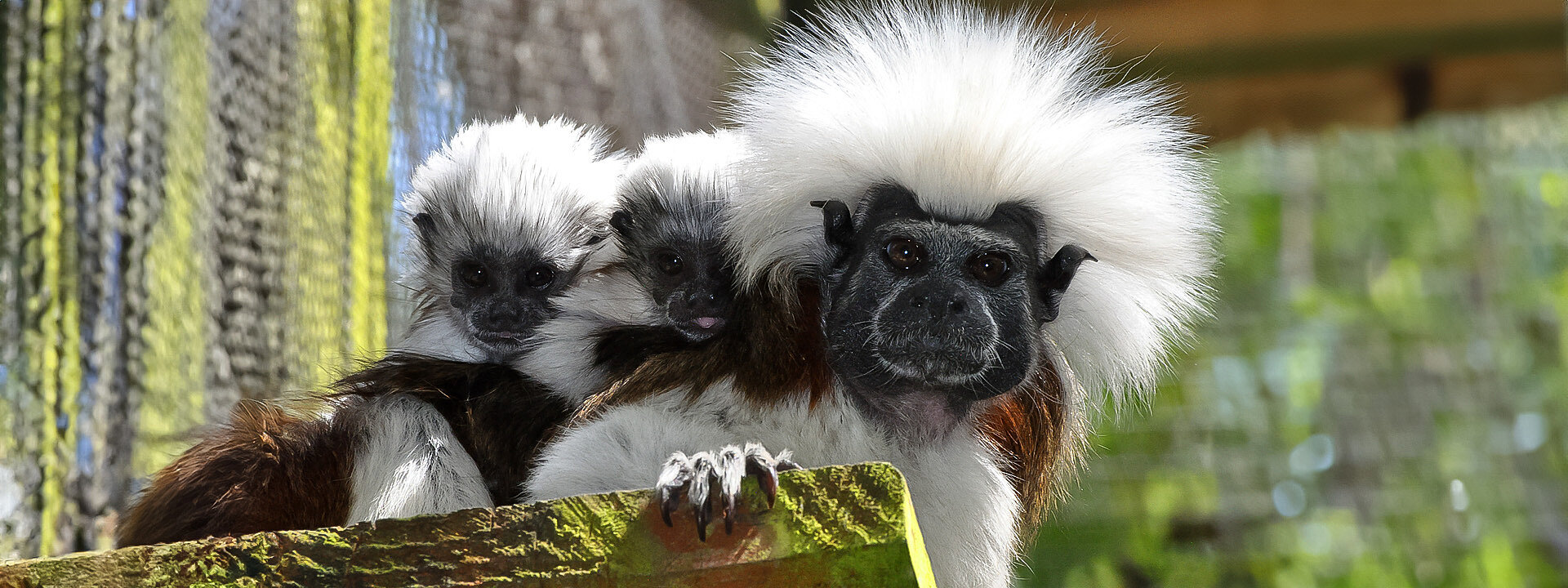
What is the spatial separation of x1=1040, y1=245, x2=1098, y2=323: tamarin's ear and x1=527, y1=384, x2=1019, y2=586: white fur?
0.18 metres

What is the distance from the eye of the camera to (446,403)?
5.80ft

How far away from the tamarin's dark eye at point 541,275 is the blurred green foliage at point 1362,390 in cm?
188

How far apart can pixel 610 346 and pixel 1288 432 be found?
8.25 ft

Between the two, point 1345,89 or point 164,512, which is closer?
point 164,512

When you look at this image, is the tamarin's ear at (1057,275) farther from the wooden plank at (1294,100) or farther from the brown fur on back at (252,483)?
the wooden plank at (1294,100)

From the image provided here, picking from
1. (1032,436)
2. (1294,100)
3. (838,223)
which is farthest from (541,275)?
(1294,100)

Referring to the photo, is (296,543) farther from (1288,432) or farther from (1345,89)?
(1288,432)

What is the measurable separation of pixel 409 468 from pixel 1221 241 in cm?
112

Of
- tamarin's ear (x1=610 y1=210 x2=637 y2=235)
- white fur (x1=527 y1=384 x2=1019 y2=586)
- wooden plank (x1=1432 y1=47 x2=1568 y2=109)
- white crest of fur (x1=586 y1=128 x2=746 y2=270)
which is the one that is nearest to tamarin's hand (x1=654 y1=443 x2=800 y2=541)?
white fur (x1=527 y1=384 x2=1019 y2=586)

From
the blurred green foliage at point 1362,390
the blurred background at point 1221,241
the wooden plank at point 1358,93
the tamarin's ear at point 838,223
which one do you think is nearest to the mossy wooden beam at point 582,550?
the tamarin's ear at point 838,223

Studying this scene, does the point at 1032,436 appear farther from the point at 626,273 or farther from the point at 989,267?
the point at 626,273

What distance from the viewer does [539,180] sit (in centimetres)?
218

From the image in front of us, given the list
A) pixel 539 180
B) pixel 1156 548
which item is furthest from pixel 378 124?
pixel 1156 548

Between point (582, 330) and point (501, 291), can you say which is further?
point (501, 291)
